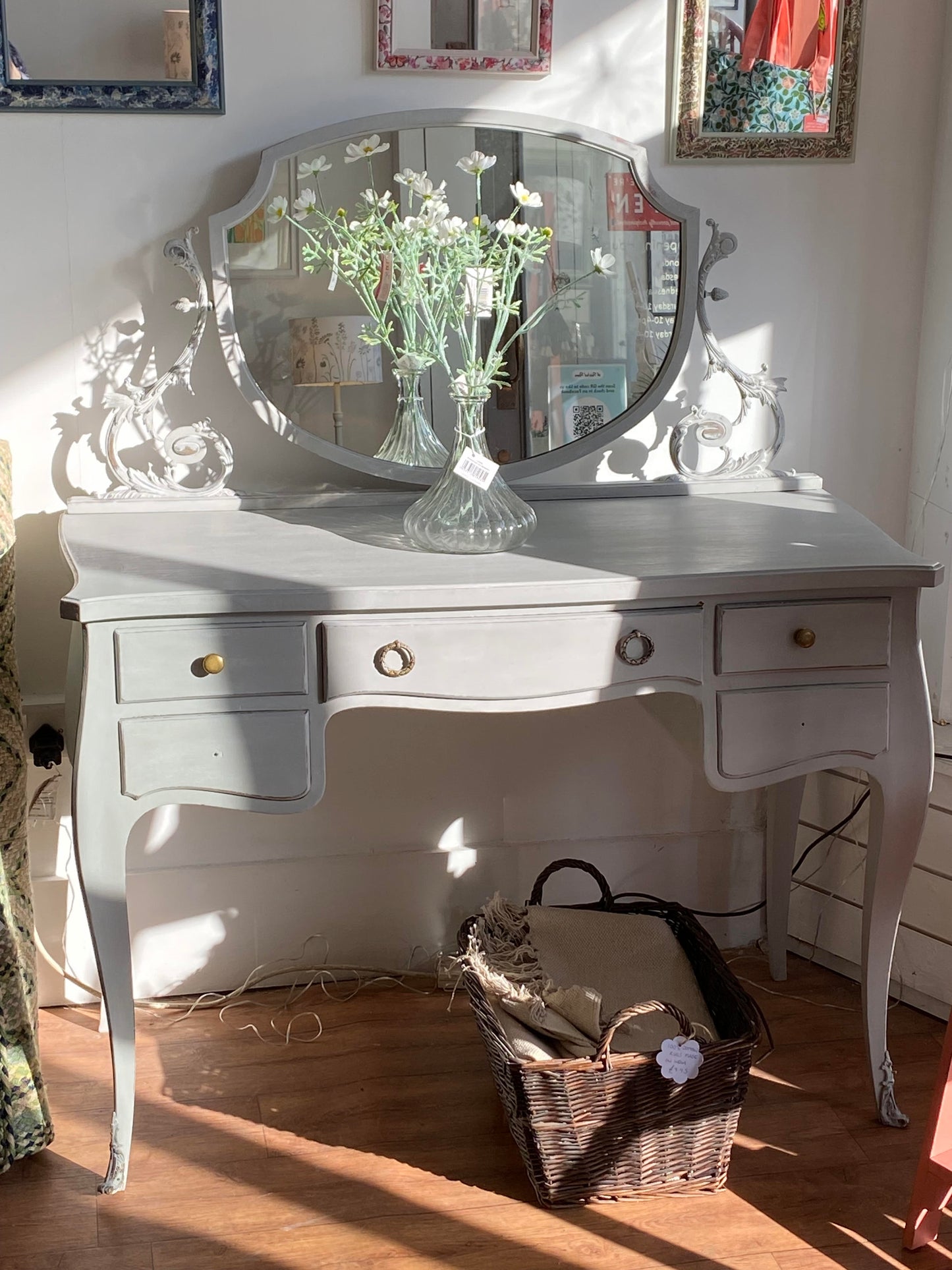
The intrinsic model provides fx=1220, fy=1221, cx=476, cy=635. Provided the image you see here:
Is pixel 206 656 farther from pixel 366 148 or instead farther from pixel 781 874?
pixel 781 874

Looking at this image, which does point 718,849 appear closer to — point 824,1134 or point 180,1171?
point 824,1134

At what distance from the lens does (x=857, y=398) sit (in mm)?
2164

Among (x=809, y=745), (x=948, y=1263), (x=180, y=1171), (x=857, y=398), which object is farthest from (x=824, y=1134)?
(x=857, y=398)

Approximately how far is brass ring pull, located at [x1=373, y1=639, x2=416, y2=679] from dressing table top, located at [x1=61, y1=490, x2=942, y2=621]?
0.17 ft

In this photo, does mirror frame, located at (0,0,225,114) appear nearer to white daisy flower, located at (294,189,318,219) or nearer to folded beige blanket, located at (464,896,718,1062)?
white daisy flower, located at (294,189,318,219)

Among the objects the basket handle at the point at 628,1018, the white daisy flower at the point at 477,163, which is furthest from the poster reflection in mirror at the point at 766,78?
the basket handle at the point at 628,1018

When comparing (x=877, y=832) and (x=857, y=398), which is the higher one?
(x=857, y=398)

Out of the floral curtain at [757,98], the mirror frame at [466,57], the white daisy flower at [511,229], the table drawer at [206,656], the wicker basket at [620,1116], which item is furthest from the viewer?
the floral curtain at [757,98]

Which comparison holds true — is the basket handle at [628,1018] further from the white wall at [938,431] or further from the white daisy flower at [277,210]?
the white daisy flower at [277,210]

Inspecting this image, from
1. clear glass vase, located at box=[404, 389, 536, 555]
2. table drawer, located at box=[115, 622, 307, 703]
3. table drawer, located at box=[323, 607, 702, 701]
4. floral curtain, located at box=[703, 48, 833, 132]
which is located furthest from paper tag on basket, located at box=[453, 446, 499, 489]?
floral curtain, located at box=[703, 48, 833, 132]

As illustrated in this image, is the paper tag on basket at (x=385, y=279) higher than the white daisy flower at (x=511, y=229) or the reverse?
the reverse

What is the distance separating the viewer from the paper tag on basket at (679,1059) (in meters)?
1.59

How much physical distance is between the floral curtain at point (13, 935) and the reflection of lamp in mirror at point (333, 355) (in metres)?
0.48

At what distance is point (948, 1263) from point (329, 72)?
190 cm
